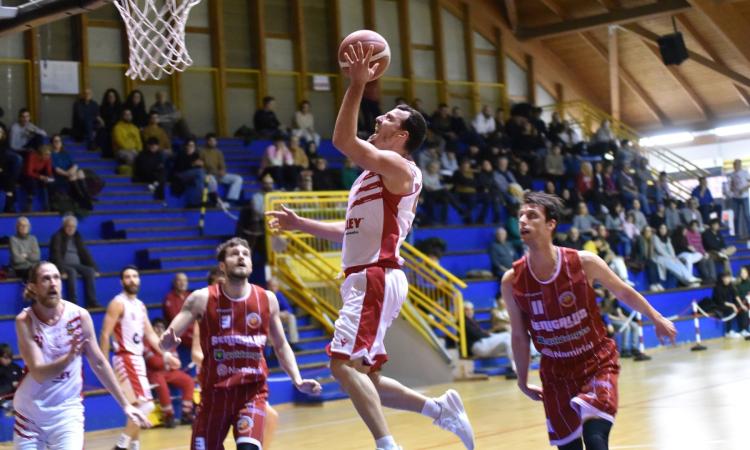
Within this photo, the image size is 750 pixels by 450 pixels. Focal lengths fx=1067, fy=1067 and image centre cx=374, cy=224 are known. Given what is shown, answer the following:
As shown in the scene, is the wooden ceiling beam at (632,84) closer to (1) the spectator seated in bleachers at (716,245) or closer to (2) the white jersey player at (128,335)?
(1) the spectator seated in bleachers at (716,245)

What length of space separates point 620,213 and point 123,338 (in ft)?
42.3

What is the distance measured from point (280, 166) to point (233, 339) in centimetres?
1166

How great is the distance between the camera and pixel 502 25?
25203 mm

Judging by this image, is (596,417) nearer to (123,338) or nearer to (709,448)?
(709,448)

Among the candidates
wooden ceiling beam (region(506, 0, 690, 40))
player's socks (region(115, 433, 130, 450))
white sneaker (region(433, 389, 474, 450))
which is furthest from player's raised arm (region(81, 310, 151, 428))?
wooden ceiling beam (region(506, 0, 690, 40))

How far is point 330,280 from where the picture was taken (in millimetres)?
15312

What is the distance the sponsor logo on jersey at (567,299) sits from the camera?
512 centimetres

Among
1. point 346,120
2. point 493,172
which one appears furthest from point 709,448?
point 493,172

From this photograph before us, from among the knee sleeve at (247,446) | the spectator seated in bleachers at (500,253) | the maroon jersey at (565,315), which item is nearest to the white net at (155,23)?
the knee sleeve at (247,446)

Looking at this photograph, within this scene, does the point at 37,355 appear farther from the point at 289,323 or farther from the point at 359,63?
the point at 289,323

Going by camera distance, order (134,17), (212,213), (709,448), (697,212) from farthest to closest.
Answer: (697,212) → (212,213) → (134,17) → (709,448)

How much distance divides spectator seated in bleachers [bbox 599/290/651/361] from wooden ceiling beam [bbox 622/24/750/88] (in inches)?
330

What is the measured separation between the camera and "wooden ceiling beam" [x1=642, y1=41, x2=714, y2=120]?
2480 cm

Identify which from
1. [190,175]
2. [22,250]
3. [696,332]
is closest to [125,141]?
[190,175]
